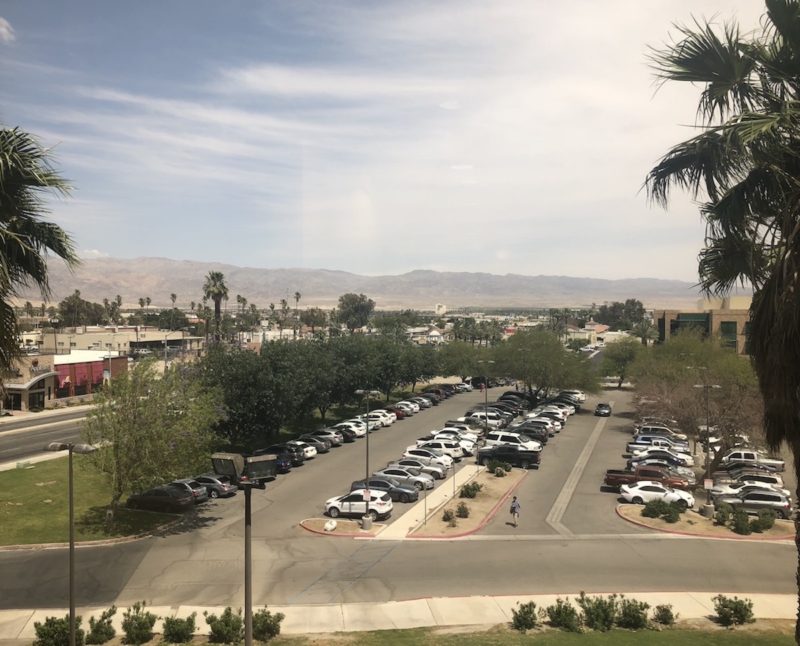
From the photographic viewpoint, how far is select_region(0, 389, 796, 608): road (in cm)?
2180

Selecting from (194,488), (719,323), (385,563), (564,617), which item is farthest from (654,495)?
(719,323)

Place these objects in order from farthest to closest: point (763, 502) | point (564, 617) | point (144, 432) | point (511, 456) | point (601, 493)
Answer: point (511, 456) < point (601, 493) < point (763, 502) < point (144, 432) < point (564, 617)

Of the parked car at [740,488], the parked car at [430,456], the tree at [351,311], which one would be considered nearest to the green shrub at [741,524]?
the parked car at [740,488]

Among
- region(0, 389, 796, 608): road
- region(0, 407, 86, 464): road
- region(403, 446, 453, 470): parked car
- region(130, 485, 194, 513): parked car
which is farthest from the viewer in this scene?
region(0, 407, 86, 464): road

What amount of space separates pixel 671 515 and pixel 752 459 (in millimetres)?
17605

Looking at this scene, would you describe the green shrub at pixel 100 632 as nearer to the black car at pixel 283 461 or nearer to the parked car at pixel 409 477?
the parked car at pixel 409 477

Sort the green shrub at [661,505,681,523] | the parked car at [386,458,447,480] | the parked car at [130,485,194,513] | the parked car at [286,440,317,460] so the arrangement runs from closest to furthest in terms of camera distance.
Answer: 1. the green shrub at [661,505,681,523]
2. the parked car at [130,485,194,513]
3. the parked car at [386,458,447,480]
4. the parked car at [286,440,317,460]

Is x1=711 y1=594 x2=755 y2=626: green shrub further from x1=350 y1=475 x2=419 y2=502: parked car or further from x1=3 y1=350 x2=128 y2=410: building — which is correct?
x1=3 y1=350 x2=128 y2=410: building

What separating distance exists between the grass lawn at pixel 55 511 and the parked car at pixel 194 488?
1879 mm

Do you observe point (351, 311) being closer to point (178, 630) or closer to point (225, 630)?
point (178, 630)

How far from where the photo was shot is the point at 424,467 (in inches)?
1539

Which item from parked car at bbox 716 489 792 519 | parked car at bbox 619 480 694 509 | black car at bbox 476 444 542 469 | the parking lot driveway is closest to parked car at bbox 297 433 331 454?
black car at bbox 476 444 542 469

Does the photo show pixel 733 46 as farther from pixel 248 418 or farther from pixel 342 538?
pixel 248 418

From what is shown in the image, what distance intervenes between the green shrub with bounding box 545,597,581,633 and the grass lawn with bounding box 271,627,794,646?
0.34 meters
